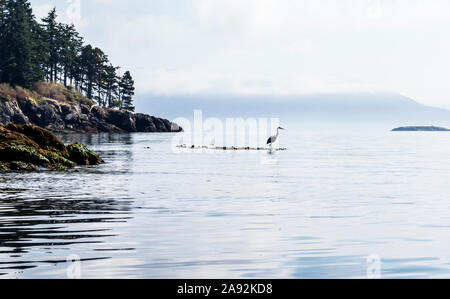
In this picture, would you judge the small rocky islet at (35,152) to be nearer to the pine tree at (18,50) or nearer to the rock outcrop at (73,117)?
the rock outcrop at (73,117)

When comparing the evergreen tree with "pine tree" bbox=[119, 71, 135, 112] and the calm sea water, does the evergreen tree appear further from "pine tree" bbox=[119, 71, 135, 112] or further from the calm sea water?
the calm sea water

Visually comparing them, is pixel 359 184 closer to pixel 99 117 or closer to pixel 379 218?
pixel 379 218

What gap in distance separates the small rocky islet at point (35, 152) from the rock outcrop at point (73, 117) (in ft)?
225

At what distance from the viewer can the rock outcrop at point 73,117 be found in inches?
4082

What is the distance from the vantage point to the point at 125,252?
10.8 m

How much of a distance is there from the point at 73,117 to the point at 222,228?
361ft

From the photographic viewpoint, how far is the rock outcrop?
104m

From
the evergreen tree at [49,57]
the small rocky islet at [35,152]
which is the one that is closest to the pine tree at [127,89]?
the evergreen tree at [49,57]

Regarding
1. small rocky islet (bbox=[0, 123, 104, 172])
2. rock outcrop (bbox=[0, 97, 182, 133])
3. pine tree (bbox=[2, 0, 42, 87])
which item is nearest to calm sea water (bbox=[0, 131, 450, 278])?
small rocky islet (bbox=[0, 123, 104, 172])

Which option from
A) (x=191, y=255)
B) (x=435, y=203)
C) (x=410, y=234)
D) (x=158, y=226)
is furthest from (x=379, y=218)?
(x=191, y=255)

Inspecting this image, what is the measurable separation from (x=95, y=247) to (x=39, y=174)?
18.8 metres

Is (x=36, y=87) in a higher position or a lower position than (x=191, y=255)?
higher

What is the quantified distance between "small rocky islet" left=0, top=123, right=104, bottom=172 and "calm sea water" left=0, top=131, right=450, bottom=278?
4652mm

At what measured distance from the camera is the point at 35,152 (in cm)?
3219
